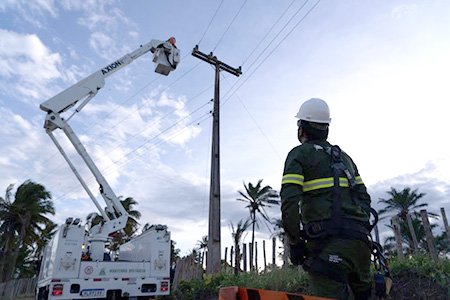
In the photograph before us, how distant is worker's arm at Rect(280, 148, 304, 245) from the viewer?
284cm

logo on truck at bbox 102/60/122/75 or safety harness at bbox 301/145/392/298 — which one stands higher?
logo on truck at bbox 102/60/122/75

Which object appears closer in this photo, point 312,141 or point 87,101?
point 312,141

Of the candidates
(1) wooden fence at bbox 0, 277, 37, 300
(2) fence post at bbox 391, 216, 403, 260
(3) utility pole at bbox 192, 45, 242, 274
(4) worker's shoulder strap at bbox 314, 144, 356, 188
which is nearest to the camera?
(4) worker's shoulder strap at bbox 314, 144, 356, 188

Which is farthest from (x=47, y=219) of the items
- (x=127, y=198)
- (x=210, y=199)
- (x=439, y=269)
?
(x=439, y=269)

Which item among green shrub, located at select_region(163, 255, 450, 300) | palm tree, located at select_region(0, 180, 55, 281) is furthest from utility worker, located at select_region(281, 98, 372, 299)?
palm tree, located at select_region(0, 180, 55, 281)

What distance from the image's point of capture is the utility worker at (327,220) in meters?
2.78

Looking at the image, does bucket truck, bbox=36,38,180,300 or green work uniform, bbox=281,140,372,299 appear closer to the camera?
green work uniform, bbox=281,140,372,299

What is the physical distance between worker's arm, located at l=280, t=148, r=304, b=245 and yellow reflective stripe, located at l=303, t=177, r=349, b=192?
14 centimetres

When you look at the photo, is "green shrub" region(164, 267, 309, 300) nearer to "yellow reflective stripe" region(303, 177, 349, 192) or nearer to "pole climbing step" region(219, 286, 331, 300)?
"yellow reflective stripe" region(303, 177, 349, 192)

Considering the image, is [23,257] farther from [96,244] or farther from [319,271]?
[319,271]

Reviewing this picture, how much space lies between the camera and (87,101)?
37.6 feet

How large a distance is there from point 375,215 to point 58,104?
10.1 m

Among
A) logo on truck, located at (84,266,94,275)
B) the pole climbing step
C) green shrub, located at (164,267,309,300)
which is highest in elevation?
logo on truck, located at (84,266,94,275)

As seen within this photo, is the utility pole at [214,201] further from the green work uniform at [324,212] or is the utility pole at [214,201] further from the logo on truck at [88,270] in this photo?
the green work uniform at [324,212]
